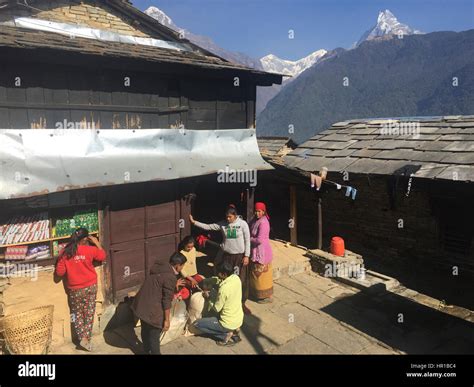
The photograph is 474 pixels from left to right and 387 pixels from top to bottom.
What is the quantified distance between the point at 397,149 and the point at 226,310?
29.2 ft

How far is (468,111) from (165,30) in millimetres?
84158

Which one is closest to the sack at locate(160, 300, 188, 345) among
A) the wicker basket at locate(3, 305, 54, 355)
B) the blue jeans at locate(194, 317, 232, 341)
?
the blue jeans at locate(194, 317, 232, 341)

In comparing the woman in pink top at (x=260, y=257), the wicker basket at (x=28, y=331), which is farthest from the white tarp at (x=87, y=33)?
the wicker basket at (x=28, y=331)

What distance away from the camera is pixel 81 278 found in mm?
5867

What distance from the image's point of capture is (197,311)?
6.88 m

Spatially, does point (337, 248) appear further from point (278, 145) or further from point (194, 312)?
point (278, 145)

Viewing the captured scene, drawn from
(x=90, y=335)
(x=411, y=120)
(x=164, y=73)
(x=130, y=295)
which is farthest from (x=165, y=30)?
(x=411, y=120)

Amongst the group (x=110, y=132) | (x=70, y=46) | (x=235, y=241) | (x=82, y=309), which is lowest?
(x=82, y=309)

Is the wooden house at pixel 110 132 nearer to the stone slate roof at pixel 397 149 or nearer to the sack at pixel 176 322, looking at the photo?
the sack at pixel 176 322

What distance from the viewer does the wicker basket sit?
5.52m

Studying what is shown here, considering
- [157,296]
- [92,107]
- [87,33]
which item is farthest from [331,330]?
[87,33]

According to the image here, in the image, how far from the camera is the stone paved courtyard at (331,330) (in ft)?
21.7

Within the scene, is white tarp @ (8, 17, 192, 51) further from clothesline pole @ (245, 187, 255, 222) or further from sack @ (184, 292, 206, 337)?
sack @ (184, 292, 206, 337)

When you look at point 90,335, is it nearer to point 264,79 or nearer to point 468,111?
point 264,79
